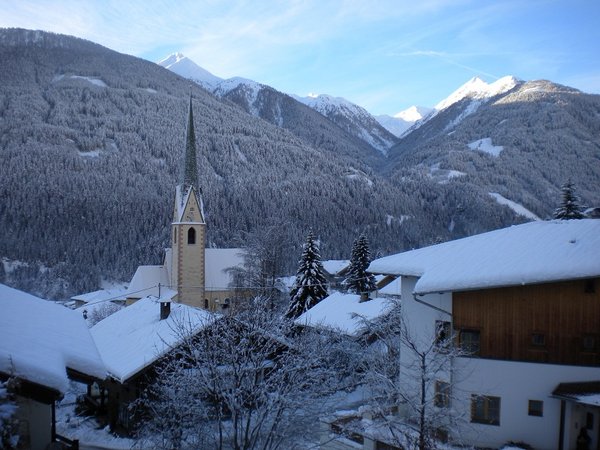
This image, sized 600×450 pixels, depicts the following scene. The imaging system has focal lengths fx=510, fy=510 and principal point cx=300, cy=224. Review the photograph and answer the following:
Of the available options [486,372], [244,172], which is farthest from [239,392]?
[244,172]

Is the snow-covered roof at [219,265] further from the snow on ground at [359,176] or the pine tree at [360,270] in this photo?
the snow on ground at [359,176]

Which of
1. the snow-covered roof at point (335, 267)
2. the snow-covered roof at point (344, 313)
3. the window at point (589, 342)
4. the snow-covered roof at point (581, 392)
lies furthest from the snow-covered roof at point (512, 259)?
the snow-covered roof at point (335, 267)

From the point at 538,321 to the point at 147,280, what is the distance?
150ft

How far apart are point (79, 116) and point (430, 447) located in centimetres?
17860

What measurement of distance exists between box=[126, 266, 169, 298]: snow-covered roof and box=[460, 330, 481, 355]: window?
1637 inches

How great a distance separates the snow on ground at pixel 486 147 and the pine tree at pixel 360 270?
150065 mm

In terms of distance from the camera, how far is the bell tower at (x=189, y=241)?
163 ft

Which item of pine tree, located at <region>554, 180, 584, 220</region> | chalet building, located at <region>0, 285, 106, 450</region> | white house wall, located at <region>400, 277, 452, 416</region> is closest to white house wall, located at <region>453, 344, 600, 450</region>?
white house wall, located at <region>400, 277, 452, 416</region>

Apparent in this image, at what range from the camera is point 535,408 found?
13062mm

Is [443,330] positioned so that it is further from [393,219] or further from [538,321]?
[393,219]

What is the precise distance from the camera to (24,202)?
101375mm

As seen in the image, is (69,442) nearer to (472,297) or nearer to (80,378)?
(80,378)

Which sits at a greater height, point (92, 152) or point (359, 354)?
point (92, 152)

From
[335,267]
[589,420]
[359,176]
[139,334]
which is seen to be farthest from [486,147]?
[589,420]
